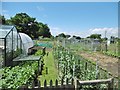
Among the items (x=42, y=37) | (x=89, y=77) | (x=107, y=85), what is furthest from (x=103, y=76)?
(x=42, y=37)

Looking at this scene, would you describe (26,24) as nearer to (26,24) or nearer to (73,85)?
→ (26,24)

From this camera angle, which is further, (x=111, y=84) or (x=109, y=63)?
(x=109, y=63)

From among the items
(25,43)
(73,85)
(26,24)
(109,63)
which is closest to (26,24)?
(26,24)

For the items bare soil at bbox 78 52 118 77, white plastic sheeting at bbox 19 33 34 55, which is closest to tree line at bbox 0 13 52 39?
white plastic sheeting at bbox 19 33 34 55

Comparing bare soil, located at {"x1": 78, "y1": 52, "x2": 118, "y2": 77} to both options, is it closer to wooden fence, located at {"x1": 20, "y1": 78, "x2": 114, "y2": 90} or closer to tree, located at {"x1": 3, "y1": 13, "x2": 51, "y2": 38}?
wooden fence, located at {"x1": 20, "y1": 78, "x2": 114, "y2": 90}

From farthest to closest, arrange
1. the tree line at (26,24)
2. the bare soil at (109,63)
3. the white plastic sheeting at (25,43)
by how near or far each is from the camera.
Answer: the tree line at (26,24), the white plastic sheeting at (25,43), the bare soil at (109,63)

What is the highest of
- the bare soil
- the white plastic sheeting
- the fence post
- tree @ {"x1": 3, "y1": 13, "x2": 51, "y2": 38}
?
tree @ {"x1": 3, "y1": 13, "x2": 51, "y2": 38}

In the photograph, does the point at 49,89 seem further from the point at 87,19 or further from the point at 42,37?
the point at 42,37

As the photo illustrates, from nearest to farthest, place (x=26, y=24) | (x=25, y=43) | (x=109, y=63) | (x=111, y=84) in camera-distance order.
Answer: (x=111, y=84) → (x=109, y=63) → (x=25, y=43) → (x=26, y=24)

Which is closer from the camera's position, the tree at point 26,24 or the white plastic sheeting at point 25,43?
the white plastic sheeting at point 25,43

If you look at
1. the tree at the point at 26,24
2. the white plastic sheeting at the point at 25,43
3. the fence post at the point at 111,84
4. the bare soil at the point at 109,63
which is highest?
the tree at the point at 26,24

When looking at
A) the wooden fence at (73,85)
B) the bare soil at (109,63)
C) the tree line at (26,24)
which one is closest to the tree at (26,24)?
the tree line at (26,24)

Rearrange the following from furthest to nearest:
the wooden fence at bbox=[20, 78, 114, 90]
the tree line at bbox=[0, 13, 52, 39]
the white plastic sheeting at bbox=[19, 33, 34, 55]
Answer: the tree line at bbox=[0, 13, 52, 39] → the white plastic sheeting at bbox=[19, 33, 34, 55] → the wooden fence at bbox=[20, 78, 114, 90]

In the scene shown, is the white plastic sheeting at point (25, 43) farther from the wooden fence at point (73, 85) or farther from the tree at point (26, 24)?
the wooden fence at point (73, 85)
